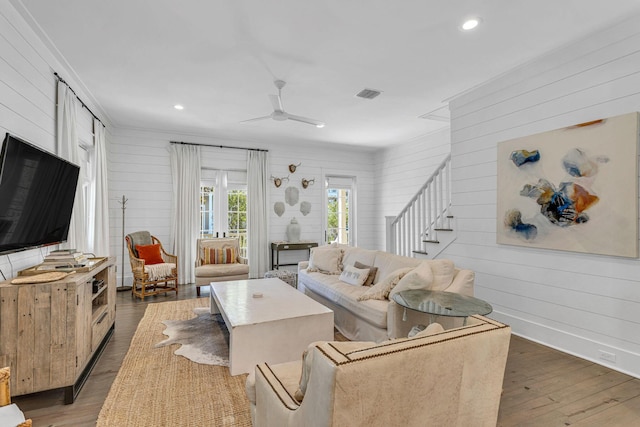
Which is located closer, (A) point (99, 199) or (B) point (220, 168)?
(A) point (99, 199)

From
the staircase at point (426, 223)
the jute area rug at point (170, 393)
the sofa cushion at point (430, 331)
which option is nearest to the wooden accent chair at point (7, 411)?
the jute area rug at point (170, 393)

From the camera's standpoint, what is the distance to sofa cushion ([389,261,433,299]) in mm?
2818

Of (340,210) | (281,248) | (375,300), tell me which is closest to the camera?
(375,300)

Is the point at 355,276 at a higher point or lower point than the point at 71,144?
lower

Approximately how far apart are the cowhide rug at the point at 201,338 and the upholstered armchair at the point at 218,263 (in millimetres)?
939

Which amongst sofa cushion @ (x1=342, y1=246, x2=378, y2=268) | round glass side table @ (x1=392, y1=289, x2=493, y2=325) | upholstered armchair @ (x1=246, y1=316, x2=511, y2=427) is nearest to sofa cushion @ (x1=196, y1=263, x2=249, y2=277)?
sofa cushion @ (x1=342, y1=246, x2=378, y2=268)

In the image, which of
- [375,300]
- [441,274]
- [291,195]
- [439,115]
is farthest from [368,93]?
[291,195]

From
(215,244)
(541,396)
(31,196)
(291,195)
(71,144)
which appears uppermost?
(71,144)

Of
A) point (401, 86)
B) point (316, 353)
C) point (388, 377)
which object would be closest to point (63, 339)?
point (316, 353)

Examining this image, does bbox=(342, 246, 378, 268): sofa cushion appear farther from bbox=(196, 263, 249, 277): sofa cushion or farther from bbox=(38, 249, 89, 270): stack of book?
bbox=(38, 249, 89, 270): stack of book

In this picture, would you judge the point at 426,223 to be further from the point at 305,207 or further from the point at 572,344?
the point at 305,207

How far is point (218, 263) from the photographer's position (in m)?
5.27

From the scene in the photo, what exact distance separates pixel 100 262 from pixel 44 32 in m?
2.07

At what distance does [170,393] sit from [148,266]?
9.75ft
